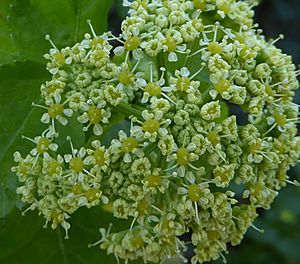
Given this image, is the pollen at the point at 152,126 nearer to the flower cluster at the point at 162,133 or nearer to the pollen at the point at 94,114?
the flower cluster at the point at 162,133

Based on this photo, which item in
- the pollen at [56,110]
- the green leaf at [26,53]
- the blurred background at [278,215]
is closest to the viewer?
the pollen at [56,110]

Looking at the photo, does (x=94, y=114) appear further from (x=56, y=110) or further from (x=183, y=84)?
(x=183, y=84)

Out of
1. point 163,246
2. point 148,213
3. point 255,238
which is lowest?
point 255,238

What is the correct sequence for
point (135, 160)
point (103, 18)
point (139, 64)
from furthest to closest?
1. point (103, 18)
2. point (139, 64)
3. point (135, 160)

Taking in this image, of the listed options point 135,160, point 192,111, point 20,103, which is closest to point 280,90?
point 192,111

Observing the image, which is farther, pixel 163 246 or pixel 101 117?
pixel 163 246

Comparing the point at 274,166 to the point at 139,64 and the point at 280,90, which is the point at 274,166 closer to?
the point at 280,90

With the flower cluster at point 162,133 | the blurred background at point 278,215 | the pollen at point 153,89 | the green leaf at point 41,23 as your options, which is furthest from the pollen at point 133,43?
the blurred background at point 278,215
